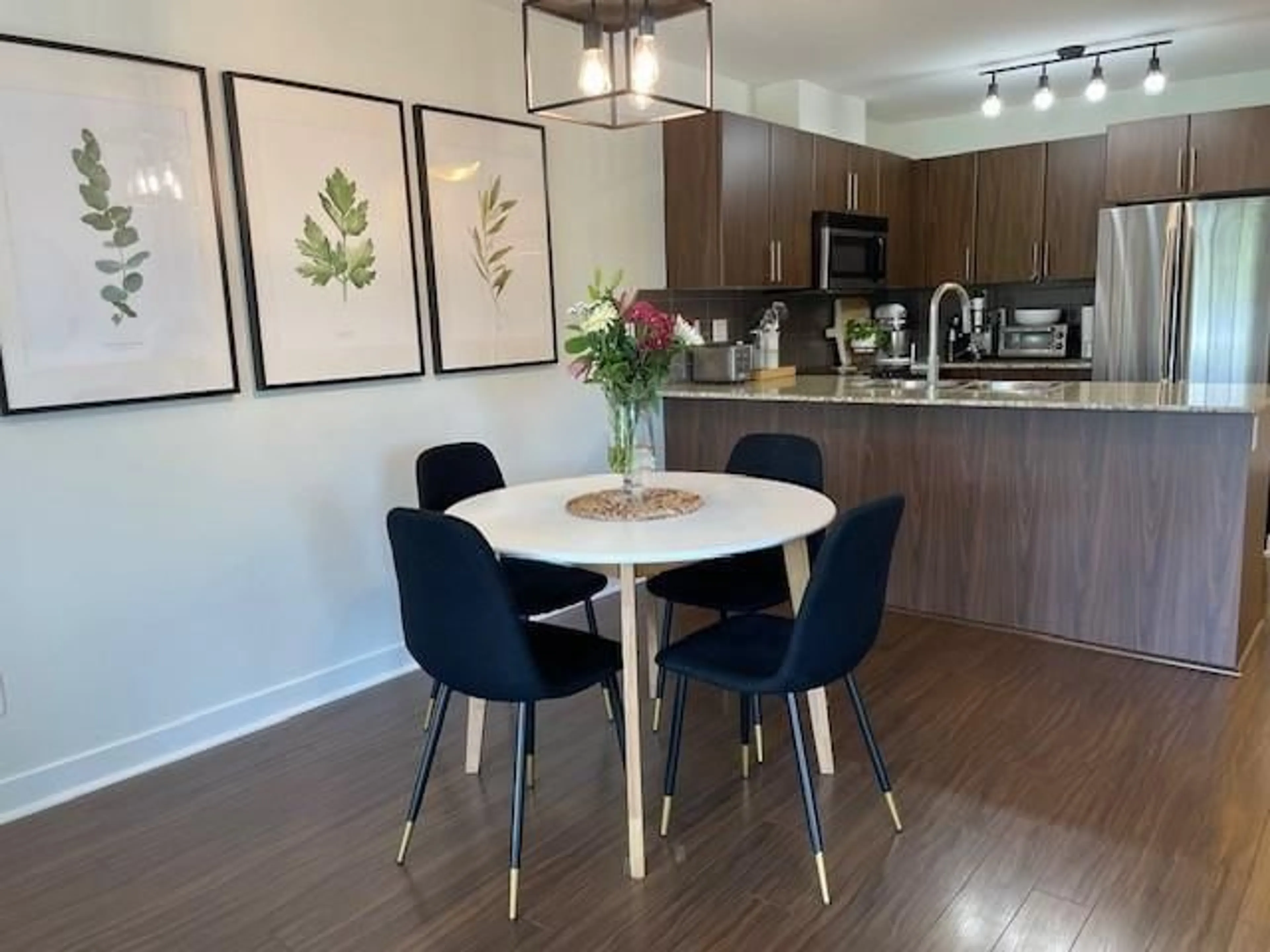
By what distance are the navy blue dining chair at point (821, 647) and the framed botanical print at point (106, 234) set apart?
170cm

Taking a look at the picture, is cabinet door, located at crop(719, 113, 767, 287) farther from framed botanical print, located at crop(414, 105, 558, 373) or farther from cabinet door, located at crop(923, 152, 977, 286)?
cabinet door, located at crop(923, 152, 977, 286)

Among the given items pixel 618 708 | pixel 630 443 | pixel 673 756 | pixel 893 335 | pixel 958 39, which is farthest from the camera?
pixel 893 335

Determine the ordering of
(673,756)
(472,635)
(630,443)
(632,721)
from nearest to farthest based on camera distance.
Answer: (472,635) < (632,721) < (673,756) < (630,443)

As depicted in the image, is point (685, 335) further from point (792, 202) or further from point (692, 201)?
point (792, 202)

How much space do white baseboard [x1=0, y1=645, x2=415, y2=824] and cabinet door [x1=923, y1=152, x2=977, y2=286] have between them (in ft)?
13.8

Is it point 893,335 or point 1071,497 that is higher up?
point 893,335

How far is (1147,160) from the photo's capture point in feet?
16.0

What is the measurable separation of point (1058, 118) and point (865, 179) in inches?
56.7

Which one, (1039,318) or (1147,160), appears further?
(1039,318)

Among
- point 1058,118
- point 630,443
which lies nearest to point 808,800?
point 630,443

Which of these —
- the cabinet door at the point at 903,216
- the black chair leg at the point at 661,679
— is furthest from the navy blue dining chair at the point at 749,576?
the cabinet door at the point at 903,216

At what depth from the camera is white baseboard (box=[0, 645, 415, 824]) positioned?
2.49 metres

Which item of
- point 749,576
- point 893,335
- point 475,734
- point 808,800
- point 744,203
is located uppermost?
point 744,203

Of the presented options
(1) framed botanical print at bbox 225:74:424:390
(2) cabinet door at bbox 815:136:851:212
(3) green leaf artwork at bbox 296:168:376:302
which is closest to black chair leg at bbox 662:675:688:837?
(1) framed botanical print at bbox 225:74:424:390
